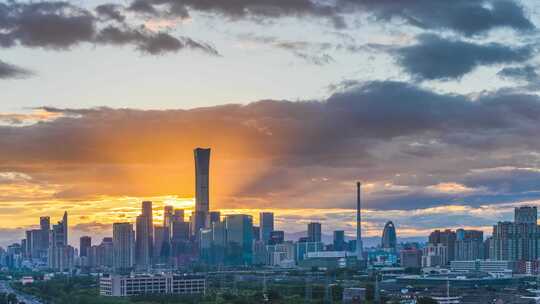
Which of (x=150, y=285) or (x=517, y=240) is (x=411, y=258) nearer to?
(x=517, y=240)

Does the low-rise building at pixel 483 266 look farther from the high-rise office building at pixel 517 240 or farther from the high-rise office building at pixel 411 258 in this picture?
the high-rise office building at pixel 411 258

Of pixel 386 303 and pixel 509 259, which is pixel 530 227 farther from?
pixel 386 303

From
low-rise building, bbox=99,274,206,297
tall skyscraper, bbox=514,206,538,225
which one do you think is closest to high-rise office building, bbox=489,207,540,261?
tall skyscraper, bbox=514,206,538,225

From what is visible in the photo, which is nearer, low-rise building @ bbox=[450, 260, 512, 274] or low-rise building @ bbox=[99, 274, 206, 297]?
low-rise building @ bbox=[99, 274, 206, 297]

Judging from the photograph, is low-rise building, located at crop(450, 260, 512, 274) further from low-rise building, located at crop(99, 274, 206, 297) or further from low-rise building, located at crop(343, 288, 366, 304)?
low-rise building, located at crop(343, 288, 366, 304)

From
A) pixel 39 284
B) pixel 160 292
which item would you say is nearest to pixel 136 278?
pixel 160 292

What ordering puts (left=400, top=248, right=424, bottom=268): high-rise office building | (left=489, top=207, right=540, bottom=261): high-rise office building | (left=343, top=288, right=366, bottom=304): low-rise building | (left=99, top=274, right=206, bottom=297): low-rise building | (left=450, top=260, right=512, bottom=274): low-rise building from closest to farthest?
(left=343, top=288, right=366, bottom=304): low-rise building, (left=99, top=274, right=206, bottom=297): low-rise building, (left=450, top=260, right=512, bottom=274): low-rise building, (left=489, top=207, right=540, bottom=261): high-rise office building, (left=400, top=248, right=424, bottom=268): high-rise office building

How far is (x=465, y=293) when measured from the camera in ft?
356

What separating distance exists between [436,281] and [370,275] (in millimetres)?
24540

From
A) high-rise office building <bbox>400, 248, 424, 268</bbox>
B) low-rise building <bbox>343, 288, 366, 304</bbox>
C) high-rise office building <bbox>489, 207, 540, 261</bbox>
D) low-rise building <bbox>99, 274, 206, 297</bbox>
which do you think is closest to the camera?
low-rise building <bbox>343, 288, 366, 304</bbox>

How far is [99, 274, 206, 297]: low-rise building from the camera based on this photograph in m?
116

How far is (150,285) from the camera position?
120 metres

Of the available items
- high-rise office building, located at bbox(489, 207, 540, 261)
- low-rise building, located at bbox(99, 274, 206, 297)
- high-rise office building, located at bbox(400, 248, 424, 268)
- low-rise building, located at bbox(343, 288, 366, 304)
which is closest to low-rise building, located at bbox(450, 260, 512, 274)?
high-rise office building, located at bbox(489, 207, 540, 261)

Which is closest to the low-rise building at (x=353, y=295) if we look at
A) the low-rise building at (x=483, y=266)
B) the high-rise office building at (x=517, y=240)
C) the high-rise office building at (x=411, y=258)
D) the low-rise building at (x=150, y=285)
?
the low-rise building at (x=150, y=285)
